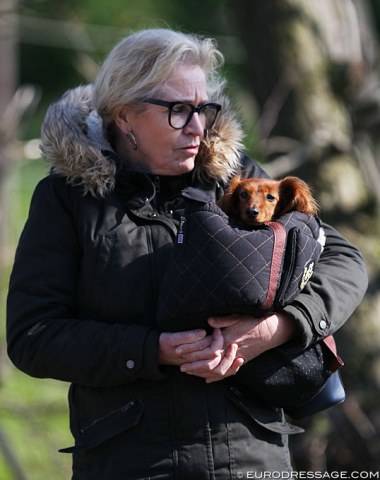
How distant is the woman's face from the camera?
2596 millimetres

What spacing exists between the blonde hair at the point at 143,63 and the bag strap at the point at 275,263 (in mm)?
567

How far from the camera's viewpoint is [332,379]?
2623 millimetres

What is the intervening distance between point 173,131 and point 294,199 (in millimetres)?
386

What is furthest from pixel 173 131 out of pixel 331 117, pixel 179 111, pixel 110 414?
pixel 331 117

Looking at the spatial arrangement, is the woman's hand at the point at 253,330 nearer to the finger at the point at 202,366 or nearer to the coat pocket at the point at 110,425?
the finger at the point at 202,366

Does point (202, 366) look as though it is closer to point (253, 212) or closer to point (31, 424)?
point (253, 212)

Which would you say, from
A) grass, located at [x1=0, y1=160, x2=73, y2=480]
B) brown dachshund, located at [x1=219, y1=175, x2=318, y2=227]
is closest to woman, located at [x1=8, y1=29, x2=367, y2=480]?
brown dachshund, located at [x1=219, y1=175, x2=318, y2=227]

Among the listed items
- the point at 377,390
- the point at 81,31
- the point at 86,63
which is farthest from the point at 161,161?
the point at 81,31

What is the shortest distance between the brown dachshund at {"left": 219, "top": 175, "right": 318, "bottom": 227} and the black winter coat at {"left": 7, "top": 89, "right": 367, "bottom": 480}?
0.15 m

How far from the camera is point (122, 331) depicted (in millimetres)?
2404

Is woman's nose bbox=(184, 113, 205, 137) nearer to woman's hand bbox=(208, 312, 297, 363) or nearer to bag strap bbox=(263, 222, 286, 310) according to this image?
bag strap bbox=(263, 222, 286, 310)

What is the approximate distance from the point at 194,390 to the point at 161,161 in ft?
2.13

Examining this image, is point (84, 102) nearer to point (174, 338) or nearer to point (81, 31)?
point (174, 338)

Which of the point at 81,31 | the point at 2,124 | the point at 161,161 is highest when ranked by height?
the point at 161,161
